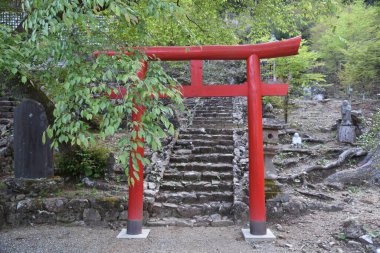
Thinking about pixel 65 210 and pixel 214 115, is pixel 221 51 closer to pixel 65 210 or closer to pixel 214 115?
pixel 65 210

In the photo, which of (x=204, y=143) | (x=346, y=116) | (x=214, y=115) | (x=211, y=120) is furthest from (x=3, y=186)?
(x=346, y=116)

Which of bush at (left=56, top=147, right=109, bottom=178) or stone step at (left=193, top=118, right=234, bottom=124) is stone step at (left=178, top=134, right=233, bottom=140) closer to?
stone step at (left=193, top=118, right=234, bottom=124)

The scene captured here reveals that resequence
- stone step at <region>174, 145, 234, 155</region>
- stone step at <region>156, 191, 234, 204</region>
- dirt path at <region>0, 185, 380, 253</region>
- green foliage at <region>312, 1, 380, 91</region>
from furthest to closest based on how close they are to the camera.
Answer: green foliage at <region>312, 1, 380, 91</region> → stone step at <region>174, 145, 234, 155</region> → stone step at <region>156, 191, 234, 204</region> → dirt path at <region>0, 185, 380, 253</region>

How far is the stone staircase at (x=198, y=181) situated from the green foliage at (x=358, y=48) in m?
7.87

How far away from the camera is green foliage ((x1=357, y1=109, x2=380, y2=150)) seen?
1050cm

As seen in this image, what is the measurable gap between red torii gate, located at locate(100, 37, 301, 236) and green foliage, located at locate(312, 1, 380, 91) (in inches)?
385

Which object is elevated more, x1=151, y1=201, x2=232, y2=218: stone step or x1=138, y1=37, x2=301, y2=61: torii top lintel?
x1=138, y1=37, x2=301, y2=61: torii top lintel

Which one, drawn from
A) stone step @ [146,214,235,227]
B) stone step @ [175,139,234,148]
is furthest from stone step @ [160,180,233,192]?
stone step @ [175,139,234,148]

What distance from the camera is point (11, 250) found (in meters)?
5.12

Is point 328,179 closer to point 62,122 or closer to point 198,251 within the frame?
point 198,251

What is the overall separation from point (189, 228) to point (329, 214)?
282cm

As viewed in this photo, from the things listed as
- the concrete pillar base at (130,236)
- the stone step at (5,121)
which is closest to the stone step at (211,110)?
the stone step at (5,121)

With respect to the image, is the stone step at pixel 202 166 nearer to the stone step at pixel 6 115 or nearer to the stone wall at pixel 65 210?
the stone wall at pixel 65 210

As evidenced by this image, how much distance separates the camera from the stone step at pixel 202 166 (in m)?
8.49
